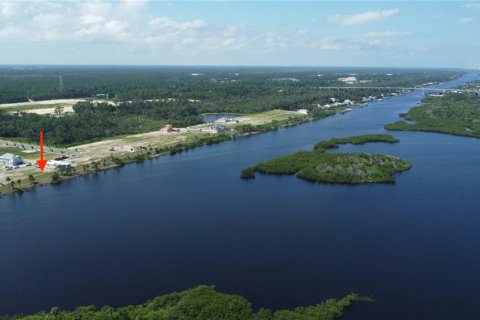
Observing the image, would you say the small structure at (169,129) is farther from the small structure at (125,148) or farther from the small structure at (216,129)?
the small structure at (125,148)

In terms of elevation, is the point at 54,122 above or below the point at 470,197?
above

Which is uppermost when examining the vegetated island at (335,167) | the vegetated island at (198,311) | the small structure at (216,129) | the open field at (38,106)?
the open field at (38,106)

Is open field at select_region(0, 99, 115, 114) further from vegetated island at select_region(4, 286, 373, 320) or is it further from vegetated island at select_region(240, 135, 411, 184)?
vegetated island at select_region(4, 286, 373, 320)

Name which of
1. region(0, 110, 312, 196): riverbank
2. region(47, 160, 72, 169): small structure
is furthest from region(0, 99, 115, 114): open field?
region(47, 160, 72, 169): small structure

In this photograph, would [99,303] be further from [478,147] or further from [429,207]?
[478,147]

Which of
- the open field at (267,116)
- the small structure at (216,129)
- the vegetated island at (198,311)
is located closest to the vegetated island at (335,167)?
the vegetated island at (198,311)

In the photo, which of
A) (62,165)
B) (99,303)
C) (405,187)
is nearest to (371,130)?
(405,187)
